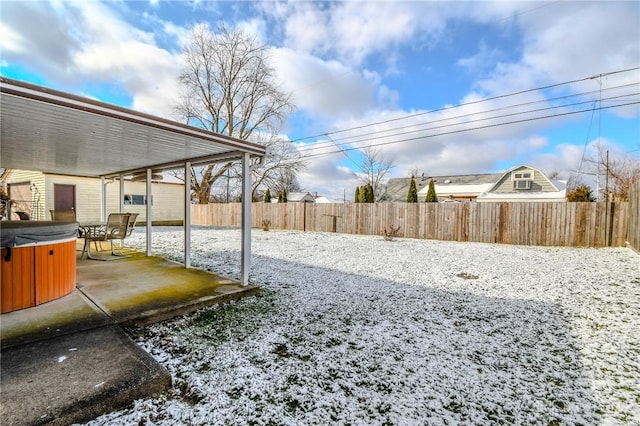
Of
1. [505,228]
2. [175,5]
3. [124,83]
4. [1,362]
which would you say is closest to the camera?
[1,362]

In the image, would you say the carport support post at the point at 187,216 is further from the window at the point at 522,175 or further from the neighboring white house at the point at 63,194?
the window at the point at 522,175

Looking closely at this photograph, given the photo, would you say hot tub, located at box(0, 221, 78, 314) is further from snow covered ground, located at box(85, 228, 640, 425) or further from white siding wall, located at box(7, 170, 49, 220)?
white siding wall, located at box(7, 170, 49, 220)

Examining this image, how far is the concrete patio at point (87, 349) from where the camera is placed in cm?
171

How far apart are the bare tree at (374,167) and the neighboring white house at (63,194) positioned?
1662 cm

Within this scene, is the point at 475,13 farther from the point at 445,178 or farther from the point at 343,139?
the point at 445,178

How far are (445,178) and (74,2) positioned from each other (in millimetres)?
27922

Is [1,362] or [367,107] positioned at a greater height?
[367,107]

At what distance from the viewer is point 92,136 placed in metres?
4.05

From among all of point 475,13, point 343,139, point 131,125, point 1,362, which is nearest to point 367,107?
point 343,139

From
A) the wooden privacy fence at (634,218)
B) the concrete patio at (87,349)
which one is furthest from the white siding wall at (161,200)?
the wooden privacy fence at (634,218)

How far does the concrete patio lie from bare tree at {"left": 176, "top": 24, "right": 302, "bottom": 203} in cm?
1577

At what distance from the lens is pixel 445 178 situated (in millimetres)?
27484

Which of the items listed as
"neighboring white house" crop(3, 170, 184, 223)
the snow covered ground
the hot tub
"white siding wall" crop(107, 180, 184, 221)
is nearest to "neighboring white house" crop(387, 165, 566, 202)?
the snow covered ground

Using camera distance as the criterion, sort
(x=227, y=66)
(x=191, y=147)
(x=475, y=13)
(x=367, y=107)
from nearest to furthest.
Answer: (x=191, y=147) → (x=475, y=13) → (x=367, y=107) → (x=227, y=66)
